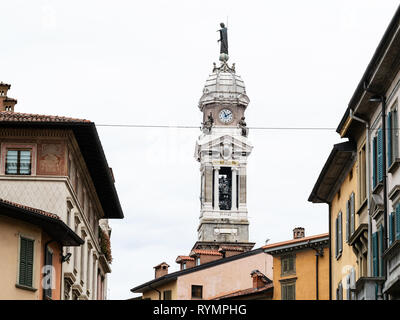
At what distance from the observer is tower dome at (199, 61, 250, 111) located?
14462 cm

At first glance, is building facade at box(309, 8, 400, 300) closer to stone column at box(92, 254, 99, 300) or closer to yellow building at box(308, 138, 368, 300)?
yellow building at box(308, 138, 368, 300)

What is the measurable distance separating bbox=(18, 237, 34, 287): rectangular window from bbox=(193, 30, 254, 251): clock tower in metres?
99.8

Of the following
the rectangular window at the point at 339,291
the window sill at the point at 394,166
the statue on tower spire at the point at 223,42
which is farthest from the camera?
the statue on tower spire at the point at 223,42

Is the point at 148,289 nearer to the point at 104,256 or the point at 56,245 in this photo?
the point at 104,256

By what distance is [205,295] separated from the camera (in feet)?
285

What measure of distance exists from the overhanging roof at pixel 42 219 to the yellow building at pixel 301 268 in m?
25.2

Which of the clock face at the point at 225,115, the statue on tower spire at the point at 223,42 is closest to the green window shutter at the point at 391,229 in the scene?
the clock face at the point at 225,115

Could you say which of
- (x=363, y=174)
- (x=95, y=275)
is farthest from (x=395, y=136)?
(x=95, y=275)

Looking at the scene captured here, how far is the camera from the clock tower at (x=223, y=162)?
463 ft

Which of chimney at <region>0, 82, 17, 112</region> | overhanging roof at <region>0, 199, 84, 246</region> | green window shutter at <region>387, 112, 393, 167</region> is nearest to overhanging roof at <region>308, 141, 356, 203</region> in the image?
green window shutter at <region>387, 112, 393, 167</region>

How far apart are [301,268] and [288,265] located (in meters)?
1.80

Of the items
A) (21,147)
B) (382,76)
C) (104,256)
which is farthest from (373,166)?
(104,256)

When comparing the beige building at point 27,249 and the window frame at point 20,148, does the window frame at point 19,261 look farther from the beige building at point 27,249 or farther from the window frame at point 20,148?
the window frame at point 20,148
